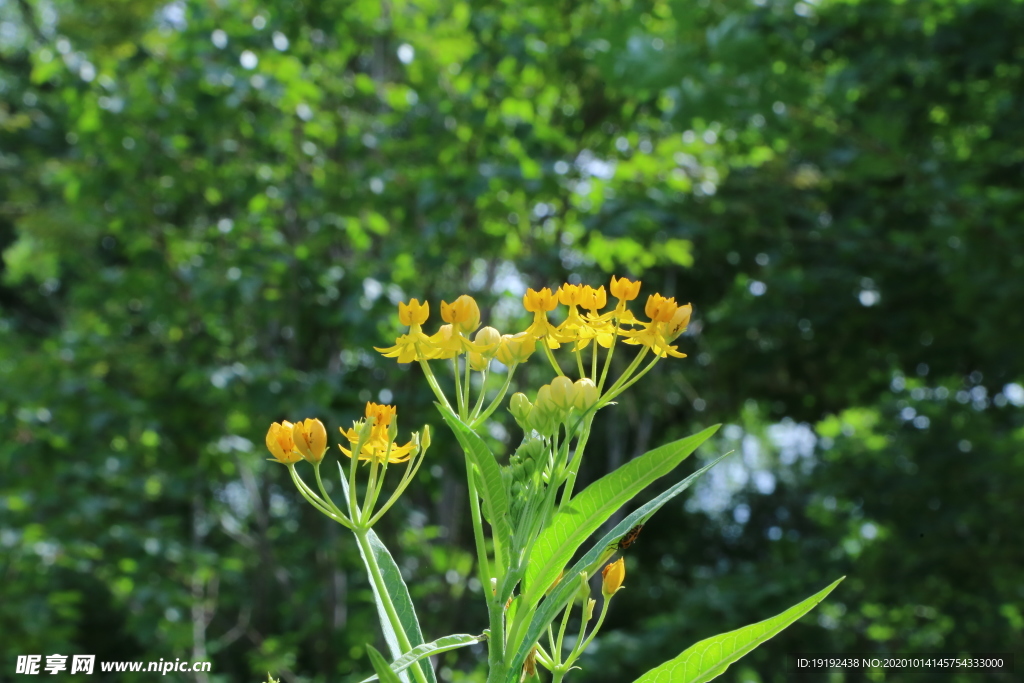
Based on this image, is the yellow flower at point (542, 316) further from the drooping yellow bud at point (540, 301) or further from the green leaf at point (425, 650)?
the green leaf at point (425, 650)

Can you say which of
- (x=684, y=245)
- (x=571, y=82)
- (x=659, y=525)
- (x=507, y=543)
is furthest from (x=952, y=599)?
(x=507, y=543)

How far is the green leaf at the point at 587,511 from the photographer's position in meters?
0.60

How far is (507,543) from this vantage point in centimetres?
62

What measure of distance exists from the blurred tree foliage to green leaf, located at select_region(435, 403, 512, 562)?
8.27 ft

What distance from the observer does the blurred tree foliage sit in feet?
11.3

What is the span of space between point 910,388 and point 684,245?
2.42 metres

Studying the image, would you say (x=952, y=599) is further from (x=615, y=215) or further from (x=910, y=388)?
(x=615, y=215)

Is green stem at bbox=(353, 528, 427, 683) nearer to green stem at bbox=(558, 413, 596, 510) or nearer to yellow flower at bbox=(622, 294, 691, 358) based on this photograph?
green stem at bbox=(558, 413, 596, 510)

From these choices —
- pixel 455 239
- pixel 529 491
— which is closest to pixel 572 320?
pixel 529 491

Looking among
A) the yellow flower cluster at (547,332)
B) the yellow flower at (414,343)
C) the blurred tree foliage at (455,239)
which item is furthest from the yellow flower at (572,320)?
the blurred tree foliage at (455,239)

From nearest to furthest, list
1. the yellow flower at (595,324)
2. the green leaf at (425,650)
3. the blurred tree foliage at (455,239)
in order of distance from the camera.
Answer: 1. the green leaf at (425,650)
2. the yellow flower at (595,324)
3. the blurred tree foliage at (455,239)

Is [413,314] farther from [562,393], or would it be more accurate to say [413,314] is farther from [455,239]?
[455,239]

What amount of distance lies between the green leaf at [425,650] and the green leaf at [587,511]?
0.05m

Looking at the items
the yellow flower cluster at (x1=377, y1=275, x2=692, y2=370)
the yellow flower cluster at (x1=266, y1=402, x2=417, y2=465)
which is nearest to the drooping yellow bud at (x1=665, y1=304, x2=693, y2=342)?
the yellow flower cluster at (x1=377, y1=275, x2=692, y2=370)
